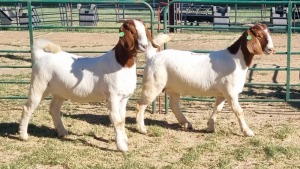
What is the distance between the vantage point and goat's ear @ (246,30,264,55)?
238 inches

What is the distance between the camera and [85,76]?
588 cm

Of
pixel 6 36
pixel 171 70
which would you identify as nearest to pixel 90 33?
pixel 6 36

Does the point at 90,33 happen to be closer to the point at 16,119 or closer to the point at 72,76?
the point at 16,119

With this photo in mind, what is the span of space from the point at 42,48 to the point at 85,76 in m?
0.70

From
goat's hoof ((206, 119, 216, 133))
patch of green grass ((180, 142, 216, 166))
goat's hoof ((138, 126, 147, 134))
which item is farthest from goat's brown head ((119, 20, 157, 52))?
goat's hoof ((206, 119, 216, 133))

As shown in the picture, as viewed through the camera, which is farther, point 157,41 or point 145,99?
point 157,41

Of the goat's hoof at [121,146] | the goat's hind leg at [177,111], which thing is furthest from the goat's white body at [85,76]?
the goat's hind leg at [177,111]

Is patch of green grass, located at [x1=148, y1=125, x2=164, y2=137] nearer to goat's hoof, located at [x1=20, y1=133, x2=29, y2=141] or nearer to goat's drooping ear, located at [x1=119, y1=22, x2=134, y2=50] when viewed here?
goat's drooping ear, located at [x1=119, y1=22, x2=134, y2=50]

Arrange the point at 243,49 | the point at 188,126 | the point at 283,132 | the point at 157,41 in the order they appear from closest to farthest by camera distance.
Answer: the point at 243,49
the point at 283,132
the point at 157,41
the point at 188,126

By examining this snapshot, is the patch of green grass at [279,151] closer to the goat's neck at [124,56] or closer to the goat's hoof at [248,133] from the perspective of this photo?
the goat's hoof at [248,133]

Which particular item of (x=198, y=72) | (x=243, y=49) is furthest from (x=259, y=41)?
(x=198, y=72)

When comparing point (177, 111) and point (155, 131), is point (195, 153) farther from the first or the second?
point (177, 111)

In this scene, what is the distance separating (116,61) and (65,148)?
3.92 feet

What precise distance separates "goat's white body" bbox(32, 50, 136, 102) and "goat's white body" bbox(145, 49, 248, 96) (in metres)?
0.79
